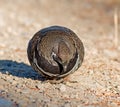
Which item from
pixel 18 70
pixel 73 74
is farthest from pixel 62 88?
pixel 18 70

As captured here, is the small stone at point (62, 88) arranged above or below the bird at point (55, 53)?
below

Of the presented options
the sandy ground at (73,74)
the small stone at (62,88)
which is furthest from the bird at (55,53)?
the sandy ground at (73,74)

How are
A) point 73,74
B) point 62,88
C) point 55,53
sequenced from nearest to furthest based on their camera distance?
point 55,53 < point 62,88 < point 73,74

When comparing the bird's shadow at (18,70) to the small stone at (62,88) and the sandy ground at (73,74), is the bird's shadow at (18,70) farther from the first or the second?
the small stone at (62,88)

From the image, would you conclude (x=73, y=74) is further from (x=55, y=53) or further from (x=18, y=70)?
(x=55, y=53)

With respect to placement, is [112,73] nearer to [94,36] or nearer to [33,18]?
[94,36]

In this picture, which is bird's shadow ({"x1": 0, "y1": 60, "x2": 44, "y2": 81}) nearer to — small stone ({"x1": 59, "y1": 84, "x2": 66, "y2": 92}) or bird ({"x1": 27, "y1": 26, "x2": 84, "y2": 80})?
small stone ({"x1": 59, "y1": 84, "x2": 66, "y2": 92})

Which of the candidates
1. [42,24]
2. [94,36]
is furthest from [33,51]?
[42,24]
